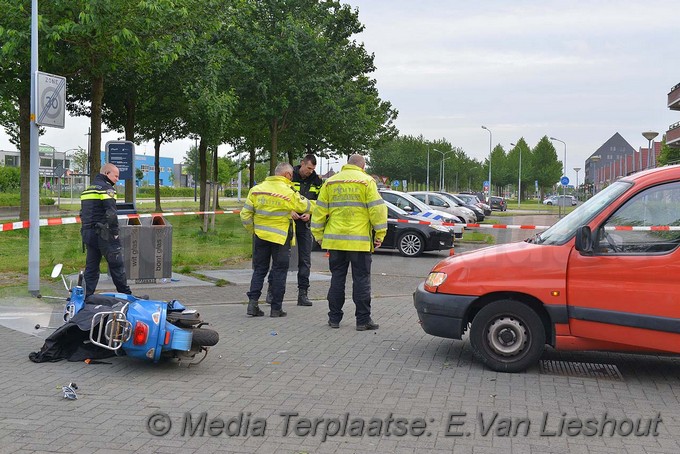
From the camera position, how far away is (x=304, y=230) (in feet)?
35.2

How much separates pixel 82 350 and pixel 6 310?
3412mm

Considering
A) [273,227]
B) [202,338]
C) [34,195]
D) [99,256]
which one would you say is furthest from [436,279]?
[34,195]

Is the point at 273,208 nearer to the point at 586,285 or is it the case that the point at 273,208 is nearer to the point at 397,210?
the point at 586,285

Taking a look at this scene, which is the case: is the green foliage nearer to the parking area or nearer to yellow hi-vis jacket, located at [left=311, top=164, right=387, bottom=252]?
the parking area

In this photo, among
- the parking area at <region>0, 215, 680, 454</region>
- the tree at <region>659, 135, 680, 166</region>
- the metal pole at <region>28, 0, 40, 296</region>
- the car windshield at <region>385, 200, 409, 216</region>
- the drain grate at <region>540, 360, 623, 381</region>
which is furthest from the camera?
the tree at <region>659, 135, 680, 166</region>

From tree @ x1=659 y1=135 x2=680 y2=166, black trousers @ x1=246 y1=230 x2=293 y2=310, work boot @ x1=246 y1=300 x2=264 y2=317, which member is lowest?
work boot @ x1=246 y1=300 x2=264 y2=317

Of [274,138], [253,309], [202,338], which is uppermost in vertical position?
[274,138]

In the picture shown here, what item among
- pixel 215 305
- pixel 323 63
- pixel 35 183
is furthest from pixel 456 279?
pixel 323 63

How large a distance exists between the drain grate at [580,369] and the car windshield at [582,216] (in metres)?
1.12

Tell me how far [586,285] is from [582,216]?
2.12 ft

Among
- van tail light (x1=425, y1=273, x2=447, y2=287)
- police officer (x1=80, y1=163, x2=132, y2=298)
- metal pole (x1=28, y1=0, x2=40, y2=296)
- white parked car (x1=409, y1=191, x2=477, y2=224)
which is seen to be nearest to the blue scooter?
van tail light (x1=425, y1=273, x2=447, y2=287)

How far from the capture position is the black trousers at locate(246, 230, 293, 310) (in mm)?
9695

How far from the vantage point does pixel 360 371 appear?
22.5 feet

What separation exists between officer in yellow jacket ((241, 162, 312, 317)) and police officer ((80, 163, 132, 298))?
1598mm
